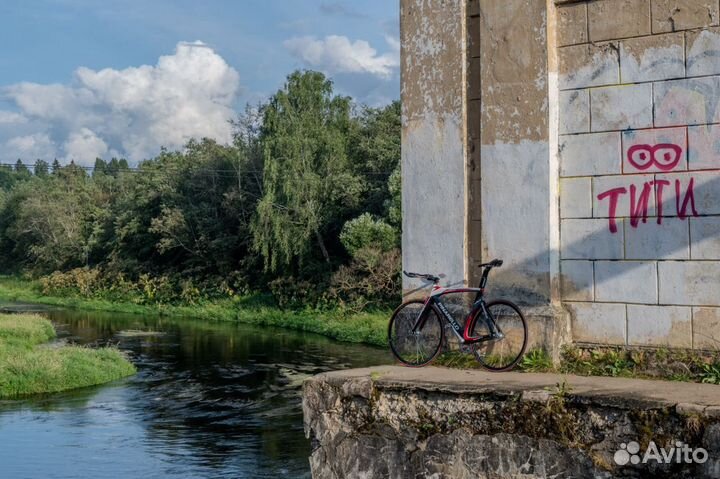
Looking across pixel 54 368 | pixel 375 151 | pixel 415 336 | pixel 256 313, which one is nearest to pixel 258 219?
pixel 256 313

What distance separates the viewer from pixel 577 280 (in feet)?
19.2

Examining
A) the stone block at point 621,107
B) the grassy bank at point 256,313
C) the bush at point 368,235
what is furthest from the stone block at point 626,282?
the bush at point 368,235

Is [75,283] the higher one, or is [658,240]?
[658,240]

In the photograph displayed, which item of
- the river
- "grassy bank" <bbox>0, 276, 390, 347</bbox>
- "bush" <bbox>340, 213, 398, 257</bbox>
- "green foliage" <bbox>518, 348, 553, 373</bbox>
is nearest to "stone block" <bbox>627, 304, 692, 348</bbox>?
"green foliage" <bbox>518, 348, 553, 373</bbox>

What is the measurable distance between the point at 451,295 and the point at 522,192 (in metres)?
0.97

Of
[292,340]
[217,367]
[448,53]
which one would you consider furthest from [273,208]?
[448,53]

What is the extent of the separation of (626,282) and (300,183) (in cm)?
3055

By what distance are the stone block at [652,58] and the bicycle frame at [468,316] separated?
1777 mm

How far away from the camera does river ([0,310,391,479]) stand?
A: 12.8 metres

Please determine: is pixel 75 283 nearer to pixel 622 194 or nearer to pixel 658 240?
pixel 622 194

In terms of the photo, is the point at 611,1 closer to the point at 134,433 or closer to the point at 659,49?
the point at 659,49

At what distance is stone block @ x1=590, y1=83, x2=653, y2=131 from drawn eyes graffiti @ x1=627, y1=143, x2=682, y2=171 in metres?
0.16

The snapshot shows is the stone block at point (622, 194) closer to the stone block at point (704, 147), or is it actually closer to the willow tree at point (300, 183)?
the stone block at point (704, 147)

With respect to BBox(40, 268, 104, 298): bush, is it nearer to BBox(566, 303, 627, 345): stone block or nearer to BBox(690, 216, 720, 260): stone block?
BBox(566, 303, 627, 345): stone block
